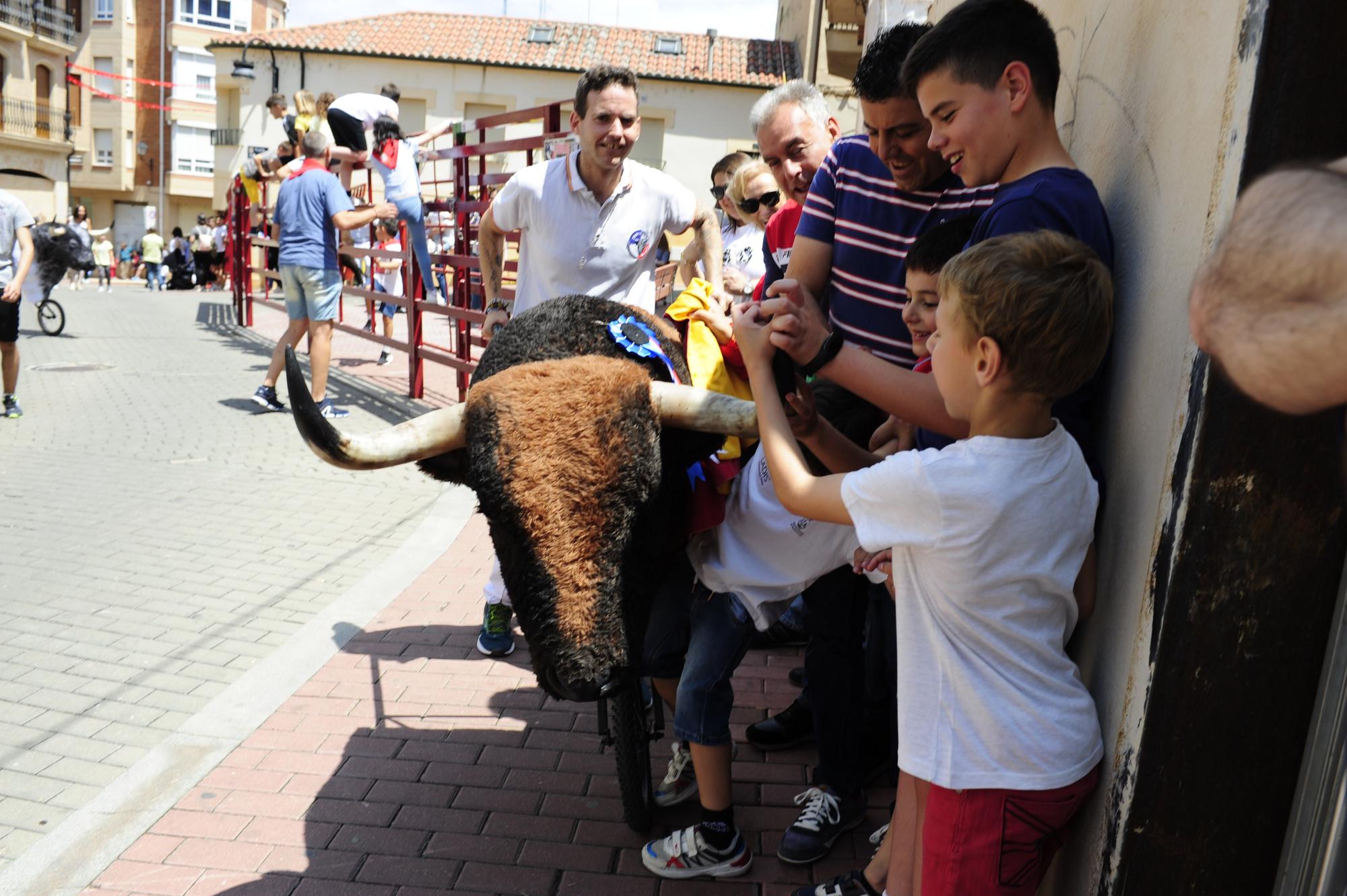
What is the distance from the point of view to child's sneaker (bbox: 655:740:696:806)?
3477mm

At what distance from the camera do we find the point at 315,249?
9.18 meters

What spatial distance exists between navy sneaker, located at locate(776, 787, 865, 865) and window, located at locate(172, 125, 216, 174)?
Answer: 179ft

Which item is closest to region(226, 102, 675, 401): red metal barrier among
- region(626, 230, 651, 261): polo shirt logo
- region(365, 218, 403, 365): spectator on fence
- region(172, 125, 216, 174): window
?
region(365, 218, 403, 365): spectator on fence

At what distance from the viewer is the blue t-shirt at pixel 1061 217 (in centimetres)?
205

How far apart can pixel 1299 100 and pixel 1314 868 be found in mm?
1258

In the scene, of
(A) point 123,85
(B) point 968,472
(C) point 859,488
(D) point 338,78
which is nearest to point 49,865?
(C) point 859,488

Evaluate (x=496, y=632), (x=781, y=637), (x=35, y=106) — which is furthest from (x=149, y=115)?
(x=781, y=637)

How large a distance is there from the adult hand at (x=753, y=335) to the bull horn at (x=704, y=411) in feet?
1.67

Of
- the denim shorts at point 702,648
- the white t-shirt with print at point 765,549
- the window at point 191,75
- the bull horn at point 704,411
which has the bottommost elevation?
the denim shorts at point 702,648

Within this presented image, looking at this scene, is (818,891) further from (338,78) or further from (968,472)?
(338,78)

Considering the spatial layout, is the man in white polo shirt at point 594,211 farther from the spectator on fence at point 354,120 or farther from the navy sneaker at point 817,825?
the spectator on fence at point 354,120

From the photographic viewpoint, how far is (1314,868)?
1.76m

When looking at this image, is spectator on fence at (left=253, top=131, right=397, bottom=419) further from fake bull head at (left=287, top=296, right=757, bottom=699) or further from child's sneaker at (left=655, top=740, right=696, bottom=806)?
fake bull head at (left=287, top=296, right=757, bottom=699)

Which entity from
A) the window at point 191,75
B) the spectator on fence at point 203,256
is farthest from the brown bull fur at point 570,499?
the window at point 191,75
